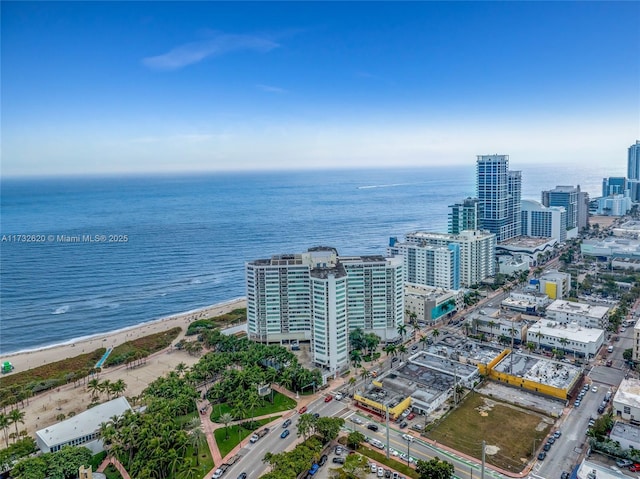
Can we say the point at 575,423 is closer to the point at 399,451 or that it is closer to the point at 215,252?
the point at 399,451

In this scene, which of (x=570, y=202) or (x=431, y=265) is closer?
(x=431, y=265)

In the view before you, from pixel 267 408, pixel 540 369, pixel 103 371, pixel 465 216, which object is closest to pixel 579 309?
pixel 540 369

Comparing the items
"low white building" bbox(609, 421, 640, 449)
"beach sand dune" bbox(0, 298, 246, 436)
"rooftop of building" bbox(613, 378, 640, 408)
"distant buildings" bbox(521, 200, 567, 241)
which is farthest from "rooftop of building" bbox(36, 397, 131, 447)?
"distant buildings" bbox(521, 200, 567, 241)

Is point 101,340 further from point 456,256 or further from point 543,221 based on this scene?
point 543,221

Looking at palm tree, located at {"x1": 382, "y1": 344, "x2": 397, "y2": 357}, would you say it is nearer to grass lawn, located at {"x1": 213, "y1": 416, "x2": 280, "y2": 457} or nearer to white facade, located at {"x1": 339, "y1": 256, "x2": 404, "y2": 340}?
white facade, located at {"x1": 339, "y1": 256, "x2": 404, "y2": 340}

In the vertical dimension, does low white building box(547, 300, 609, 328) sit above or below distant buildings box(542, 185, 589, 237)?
below
